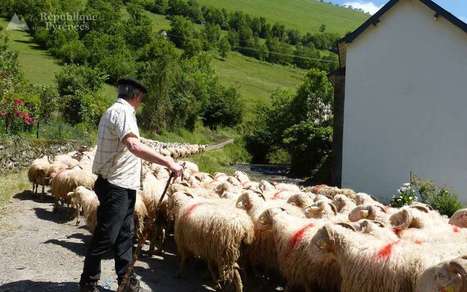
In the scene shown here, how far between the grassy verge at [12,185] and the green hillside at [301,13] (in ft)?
414

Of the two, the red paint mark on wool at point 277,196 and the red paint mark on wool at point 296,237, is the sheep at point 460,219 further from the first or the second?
the red paint mark on wool at point 277,196

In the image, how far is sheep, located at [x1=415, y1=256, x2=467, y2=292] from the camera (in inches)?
169

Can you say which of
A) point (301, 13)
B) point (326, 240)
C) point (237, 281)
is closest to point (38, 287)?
point (237, 281)

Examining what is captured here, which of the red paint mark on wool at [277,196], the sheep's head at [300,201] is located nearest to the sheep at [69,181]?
the red paint mark on wool at [277,196]

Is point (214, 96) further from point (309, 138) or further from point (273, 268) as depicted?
point (273, 268)

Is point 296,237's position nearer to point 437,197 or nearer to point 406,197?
point 406,197

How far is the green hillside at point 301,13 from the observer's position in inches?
5600

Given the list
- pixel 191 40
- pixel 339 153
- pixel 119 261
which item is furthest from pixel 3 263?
pixel 191 40

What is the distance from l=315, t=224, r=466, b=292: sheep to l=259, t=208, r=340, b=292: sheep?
32cm

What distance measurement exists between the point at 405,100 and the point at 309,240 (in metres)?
12.8

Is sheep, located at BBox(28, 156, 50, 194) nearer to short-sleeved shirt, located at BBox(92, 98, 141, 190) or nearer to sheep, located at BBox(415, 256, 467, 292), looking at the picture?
short-sleeved shirt, located at BBox(92, 98, 141, 190)

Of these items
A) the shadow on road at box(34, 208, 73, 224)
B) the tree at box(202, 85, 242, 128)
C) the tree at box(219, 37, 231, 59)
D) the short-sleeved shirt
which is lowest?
the shadow on road at box(34, 208, 73, 224)

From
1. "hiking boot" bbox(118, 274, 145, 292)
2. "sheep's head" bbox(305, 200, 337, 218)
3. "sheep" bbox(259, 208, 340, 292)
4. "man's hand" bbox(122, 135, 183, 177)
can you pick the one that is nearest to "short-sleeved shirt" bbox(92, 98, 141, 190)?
"man's hand" bbox(122, 135, 183, 177)

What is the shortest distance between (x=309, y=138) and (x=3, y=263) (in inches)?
992
